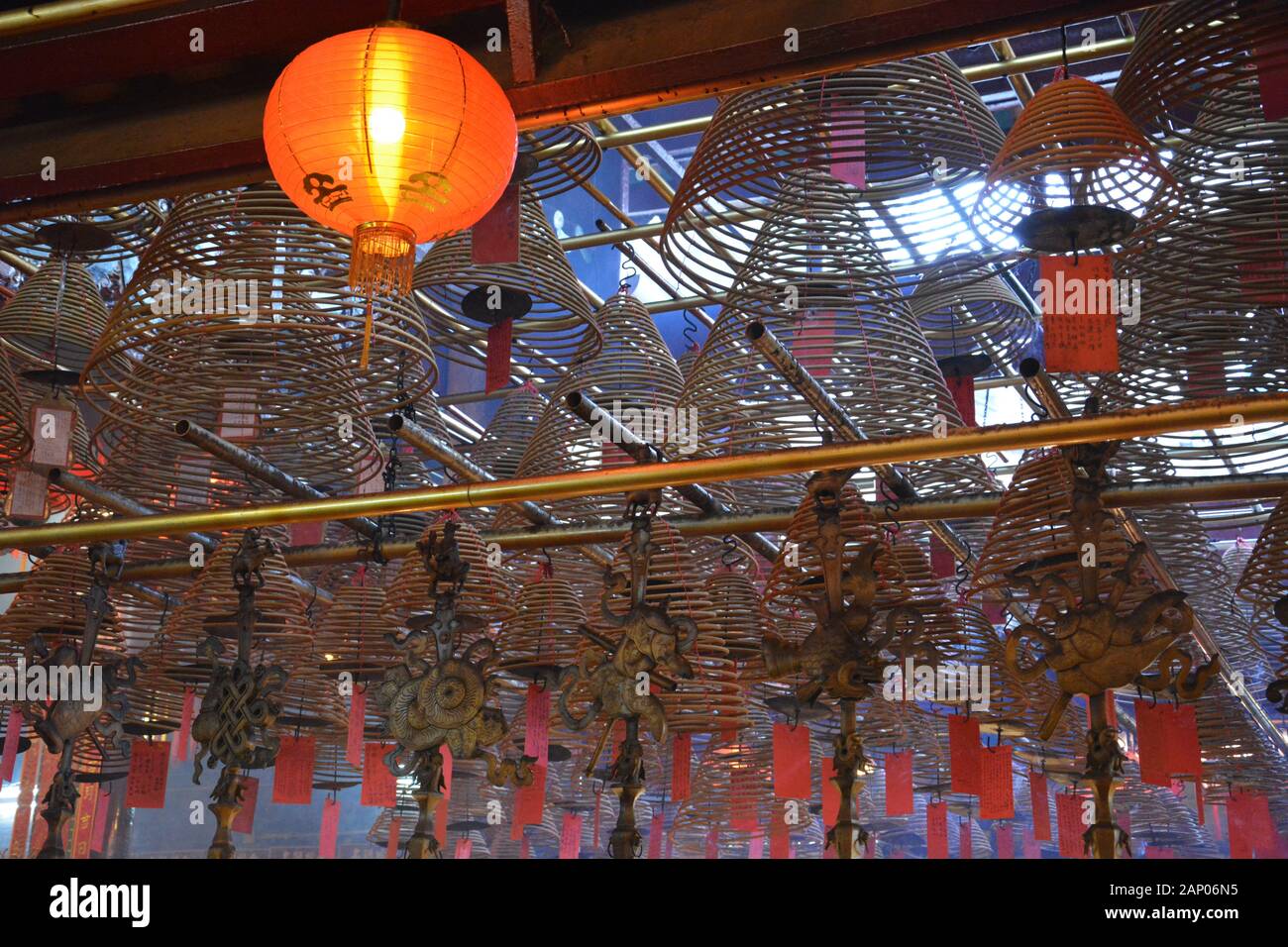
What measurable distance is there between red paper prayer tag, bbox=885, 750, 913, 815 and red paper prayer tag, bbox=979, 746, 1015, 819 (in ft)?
0.97

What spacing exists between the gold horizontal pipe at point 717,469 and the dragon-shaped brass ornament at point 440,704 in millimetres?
285

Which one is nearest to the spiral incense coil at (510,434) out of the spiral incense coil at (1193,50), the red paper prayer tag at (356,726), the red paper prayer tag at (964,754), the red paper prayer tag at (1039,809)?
the red paper prayer tag at (356,726)

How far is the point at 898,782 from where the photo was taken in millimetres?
5660

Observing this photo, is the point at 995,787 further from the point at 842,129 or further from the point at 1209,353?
the point at 842,129

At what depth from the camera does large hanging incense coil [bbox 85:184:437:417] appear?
11.6ft

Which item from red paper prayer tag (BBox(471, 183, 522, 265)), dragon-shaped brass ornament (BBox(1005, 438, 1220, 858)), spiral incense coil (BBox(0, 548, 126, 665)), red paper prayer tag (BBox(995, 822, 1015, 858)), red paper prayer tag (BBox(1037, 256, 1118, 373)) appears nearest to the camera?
dragon-shaped brass ornament (BBox(1005, 438, 1220, 858))

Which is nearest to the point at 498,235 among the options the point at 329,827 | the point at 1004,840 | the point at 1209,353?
the point at 1209,353

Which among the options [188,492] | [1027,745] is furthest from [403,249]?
[1027,745]

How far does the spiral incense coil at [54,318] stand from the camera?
18.7ft

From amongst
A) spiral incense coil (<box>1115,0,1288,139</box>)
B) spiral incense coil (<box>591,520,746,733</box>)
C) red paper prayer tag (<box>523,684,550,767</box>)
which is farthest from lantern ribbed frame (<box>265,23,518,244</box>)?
red paper prayer tag (<box>523,684,550,767</box>)

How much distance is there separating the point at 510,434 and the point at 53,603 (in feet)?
8.67

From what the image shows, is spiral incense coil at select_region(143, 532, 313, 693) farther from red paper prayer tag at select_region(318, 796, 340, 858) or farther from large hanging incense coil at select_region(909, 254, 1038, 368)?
large hanging incense coil at select_region(909, 254, 1038, 368)

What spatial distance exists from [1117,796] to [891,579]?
7.23 metres

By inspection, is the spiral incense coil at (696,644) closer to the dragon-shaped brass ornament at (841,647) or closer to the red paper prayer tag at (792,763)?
the red paper prayer tag at (792,763)
